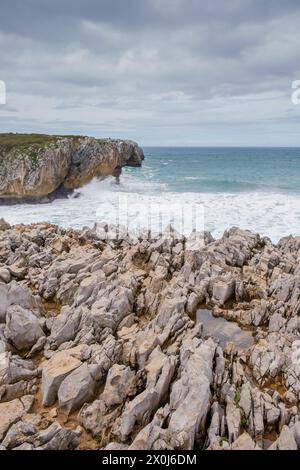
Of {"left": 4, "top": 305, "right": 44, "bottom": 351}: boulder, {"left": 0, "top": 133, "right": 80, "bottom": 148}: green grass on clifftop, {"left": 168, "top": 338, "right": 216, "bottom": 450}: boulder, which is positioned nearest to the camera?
{"left": 168, "top": 338, "right": 216, "bottom": 450}: boulder

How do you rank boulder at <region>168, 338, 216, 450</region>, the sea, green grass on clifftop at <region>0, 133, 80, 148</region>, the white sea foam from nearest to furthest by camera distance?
boulder at <region>168, 338, 216, 450</region>
the white sea foam
the sea
green grass on clifftop at <region>0, 133, 80, 148</region>

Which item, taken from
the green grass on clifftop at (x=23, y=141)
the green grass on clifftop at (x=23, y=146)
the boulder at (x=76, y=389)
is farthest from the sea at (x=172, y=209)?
the boulder at (x=76, y=389)

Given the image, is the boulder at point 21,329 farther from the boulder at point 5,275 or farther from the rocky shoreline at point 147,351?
the boulder at point 5,275

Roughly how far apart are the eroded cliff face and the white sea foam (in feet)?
7.53

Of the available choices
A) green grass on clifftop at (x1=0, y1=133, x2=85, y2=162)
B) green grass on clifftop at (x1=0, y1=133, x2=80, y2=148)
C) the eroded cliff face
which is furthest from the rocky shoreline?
green grass on clifftop at (x1=0, y1=133, x2=80, y2=148)

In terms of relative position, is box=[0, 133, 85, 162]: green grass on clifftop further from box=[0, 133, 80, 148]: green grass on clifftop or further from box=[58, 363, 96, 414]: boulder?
box=[58, 363, 96, 414]: boulder

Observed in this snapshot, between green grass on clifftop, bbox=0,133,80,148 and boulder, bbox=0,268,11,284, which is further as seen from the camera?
green grass on clifftop, bbox=0,133,80,148

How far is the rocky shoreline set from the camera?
32.4 ft

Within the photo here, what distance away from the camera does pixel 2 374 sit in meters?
11.7

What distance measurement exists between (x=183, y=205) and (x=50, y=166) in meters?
22.6

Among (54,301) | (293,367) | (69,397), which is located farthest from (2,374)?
(293,367)

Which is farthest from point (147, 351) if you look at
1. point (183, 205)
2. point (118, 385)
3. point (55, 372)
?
point (183, 205)

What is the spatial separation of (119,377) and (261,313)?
7.69 metres

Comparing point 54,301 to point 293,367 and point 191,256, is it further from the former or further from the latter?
point 293,367
